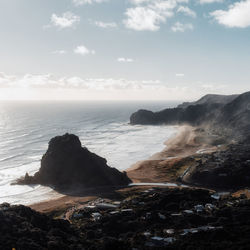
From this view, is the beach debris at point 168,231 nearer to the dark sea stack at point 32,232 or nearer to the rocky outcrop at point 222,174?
the dark sea stack at point 32,232

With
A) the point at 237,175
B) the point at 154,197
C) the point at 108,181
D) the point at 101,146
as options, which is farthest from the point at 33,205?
the point at 101,146

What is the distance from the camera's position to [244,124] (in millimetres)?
163375

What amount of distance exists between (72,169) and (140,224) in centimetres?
3727

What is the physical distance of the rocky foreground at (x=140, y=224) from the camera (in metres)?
40.9

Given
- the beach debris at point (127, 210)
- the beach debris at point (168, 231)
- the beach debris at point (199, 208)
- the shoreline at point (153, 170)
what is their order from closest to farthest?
the beach debris at point (168, 231) → the beach debris at point (199, 208) → the beach debris at point (127, 210) → the shoreline at point (153, 170)

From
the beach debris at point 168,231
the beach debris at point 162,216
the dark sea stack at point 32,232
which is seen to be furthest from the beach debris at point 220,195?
the dark sea stack at point 32,232

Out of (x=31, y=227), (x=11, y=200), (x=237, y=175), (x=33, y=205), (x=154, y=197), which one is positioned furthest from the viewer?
(x=237, y=175)

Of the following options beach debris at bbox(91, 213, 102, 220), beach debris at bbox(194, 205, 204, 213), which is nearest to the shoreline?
beach debris at bbox(91, 213, 102, 220)

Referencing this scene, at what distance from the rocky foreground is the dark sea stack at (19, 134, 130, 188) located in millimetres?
15238

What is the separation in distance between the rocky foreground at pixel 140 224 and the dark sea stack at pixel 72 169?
→ 15.2 meters

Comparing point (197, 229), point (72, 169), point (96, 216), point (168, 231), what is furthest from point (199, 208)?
point (72, 169)

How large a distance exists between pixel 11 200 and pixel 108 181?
24352 mm

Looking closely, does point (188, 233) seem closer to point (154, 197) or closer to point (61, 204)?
point (154, 197)

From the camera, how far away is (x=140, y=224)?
49.9m
